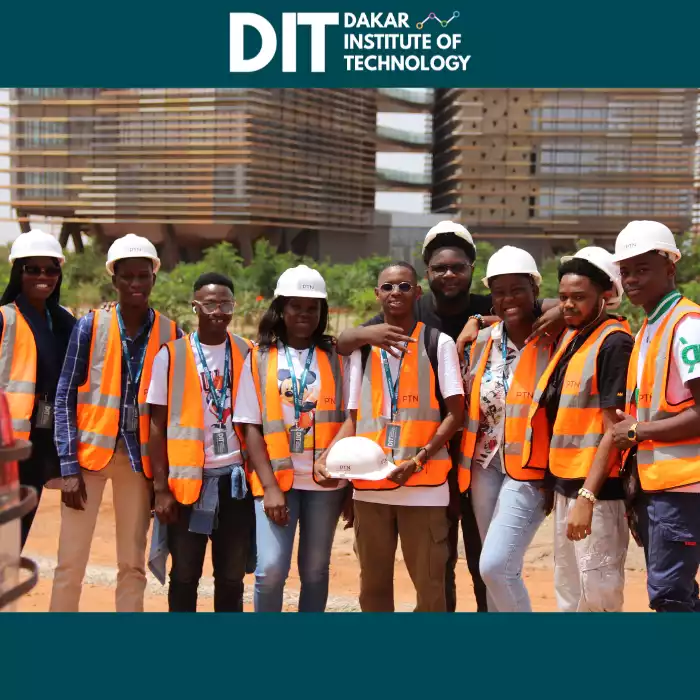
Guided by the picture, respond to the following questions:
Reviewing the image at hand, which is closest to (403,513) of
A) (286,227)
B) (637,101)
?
(286,227)

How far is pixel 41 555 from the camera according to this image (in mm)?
8555

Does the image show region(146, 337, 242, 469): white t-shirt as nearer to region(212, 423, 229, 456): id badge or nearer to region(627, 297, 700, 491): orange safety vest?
region(212, 423, 229, 456): id badge

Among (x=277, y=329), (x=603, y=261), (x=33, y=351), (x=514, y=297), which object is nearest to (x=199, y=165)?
(x=33, y=351)

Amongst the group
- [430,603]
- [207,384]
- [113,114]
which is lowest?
[430,603]

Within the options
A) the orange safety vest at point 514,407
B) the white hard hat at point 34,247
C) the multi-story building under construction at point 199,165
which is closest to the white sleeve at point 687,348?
the orange safety vest at point 514,407

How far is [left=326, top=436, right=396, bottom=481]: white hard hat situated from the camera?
4055mm

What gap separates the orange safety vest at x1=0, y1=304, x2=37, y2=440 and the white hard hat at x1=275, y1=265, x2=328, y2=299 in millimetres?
1358

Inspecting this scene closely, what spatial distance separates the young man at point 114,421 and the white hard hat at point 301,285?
677 millimetres

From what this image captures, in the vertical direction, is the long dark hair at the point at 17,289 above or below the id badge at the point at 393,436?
above

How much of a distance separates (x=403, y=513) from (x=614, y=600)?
40.9 inches

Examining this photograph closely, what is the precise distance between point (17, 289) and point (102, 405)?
919 mm

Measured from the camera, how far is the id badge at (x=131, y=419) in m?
4.53

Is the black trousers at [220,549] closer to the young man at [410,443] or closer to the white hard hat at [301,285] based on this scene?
the young man at [410,443]
